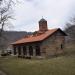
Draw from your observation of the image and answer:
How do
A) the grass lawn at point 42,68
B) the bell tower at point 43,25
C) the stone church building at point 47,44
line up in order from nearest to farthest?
the grass lawn at point 42,68 < the stone church building at point 47,44 < the bell tower at point 43,25

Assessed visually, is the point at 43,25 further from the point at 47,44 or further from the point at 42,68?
the point at 42,68

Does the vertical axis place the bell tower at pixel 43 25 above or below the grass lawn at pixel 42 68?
above

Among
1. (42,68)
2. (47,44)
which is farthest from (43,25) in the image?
(42,68)

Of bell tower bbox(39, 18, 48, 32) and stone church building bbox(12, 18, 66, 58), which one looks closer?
stone church building bbox(12, 18, 66, 58)

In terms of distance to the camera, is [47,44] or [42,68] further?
[47,44]

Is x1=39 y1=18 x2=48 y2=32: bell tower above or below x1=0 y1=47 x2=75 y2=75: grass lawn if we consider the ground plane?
above

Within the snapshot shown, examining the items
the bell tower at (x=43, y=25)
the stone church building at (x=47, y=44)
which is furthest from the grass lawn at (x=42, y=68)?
the bell tower at (x=43, y=25)

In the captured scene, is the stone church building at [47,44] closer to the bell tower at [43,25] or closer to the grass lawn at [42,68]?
the bell tower at [43,25]

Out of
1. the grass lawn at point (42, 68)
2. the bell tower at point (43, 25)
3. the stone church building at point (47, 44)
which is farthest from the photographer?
the bell tower at point (43, 25)

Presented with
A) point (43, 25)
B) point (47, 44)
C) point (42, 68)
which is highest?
point (43, 25)

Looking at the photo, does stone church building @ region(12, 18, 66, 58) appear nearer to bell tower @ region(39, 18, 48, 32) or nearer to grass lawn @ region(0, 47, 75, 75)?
bell tower @ region(39, 18, 48, 32)

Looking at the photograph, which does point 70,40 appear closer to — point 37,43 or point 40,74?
point 37,43

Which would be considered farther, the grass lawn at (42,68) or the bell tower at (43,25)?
the bell tower at (43,25)

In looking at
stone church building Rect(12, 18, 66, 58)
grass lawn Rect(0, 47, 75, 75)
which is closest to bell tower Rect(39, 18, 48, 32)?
stone church building Rect(12, 18, 66, 58)
